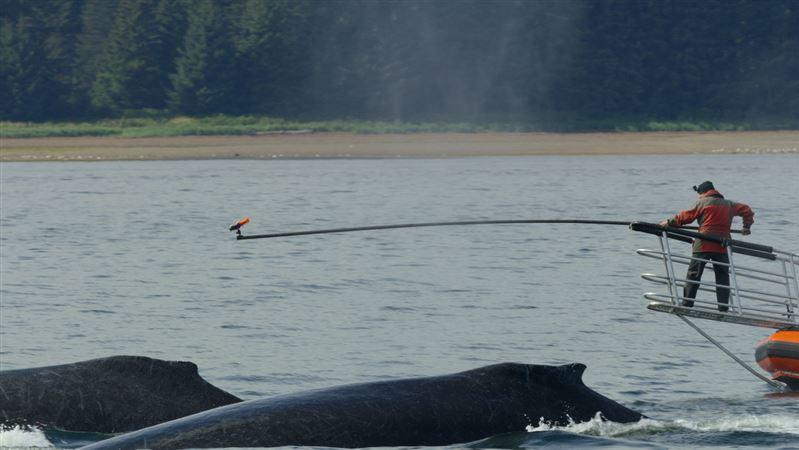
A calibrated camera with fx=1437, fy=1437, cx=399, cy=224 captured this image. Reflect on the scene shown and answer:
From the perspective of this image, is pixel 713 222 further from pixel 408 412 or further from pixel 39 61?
pixel 39 61

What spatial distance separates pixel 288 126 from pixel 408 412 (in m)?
81.9

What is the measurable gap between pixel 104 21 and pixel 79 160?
86.1 feet

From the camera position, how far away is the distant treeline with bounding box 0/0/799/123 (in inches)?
3952

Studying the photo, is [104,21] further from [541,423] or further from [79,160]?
[541,423]

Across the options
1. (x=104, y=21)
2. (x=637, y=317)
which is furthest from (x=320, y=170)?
(x=637, y=317)

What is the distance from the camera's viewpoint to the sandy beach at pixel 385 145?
86938mm

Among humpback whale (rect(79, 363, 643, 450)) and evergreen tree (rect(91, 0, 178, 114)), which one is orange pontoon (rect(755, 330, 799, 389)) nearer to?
humpback whale (rect(79, 363, 643, 450))

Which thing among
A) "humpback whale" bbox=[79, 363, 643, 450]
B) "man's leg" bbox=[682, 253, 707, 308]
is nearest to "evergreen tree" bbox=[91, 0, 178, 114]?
"man's leg" bbox=[682, 253, 707, 308]

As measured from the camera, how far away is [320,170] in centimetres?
7994

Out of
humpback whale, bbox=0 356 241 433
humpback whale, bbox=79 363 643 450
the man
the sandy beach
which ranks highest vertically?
the man

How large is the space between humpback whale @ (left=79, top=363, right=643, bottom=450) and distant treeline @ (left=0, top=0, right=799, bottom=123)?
85808 millimetres

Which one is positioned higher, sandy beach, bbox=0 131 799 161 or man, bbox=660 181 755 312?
man, bbox=660 181 755 312

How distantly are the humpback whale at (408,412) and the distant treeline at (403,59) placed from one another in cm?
8581

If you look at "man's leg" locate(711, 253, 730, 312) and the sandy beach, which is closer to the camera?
"man's leg" locate(711, 253, 730, 312)
